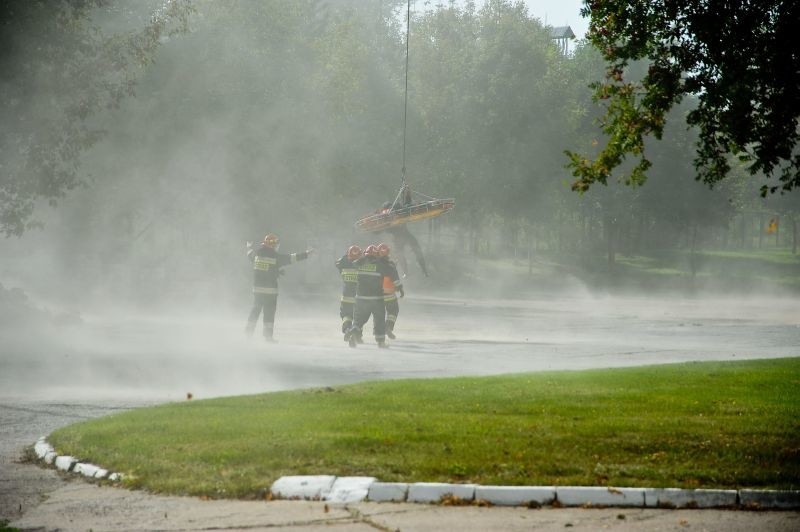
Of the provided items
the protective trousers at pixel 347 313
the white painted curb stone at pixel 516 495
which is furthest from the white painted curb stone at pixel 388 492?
the protective trousers at pixel 347 313

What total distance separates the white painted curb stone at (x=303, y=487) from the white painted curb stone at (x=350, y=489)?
0.14 feet

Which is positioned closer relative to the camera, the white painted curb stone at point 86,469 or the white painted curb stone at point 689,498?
the white painted curb stone at point 689,498

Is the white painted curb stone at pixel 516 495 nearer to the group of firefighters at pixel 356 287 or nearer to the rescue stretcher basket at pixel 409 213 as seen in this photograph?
the group of firefighters at pixel 356 287

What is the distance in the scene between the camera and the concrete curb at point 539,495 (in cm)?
733

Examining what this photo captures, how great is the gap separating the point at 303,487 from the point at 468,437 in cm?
185

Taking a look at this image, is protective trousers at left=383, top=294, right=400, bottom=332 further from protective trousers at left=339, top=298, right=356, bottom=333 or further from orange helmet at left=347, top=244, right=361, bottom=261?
orange helmet at left=347, top=244, right=361, bottom=261

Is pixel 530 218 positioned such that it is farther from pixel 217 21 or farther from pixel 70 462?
pixel 70 462

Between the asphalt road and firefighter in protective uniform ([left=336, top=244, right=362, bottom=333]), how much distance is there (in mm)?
681

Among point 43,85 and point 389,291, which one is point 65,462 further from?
point 43,85

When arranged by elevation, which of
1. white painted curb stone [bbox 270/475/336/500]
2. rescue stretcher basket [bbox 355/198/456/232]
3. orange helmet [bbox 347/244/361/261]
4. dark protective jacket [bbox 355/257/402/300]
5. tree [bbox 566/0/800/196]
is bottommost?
white painted curb stone [bbox 270/475/336/500]

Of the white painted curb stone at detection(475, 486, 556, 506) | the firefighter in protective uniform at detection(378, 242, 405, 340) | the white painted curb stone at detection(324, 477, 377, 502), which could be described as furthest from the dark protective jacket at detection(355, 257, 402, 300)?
the white painted curb stone at detection(475, 486, 556, 506)

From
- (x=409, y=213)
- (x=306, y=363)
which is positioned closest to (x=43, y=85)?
(x=409, y=213)

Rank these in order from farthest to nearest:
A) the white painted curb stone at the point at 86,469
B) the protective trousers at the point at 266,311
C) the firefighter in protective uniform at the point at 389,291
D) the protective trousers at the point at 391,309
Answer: the protective trousers at the point at 391,309 → the protective trousers at the point at 266,311 → the firefighter in protective uniform at the point at 389,291 → the white painted curb stone at the point at 86,469

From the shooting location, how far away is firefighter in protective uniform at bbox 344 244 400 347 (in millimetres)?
21891
